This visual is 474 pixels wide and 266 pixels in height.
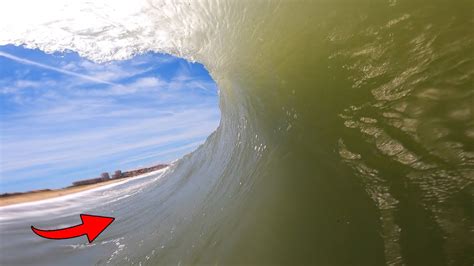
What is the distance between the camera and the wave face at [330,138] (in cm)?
228

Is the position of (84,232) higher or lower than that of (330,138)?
lower

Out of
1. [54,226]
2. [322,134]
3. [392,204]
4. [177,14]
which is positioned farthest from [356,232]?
[54,226]

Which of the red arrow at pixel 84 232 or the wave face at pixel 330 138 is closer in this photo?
the wave face at pixel 330 138

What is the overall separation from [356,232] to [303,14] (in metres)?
1.71

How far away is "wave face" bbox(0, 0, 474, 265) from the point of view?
228 centimetres

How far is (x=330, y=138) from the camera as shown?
2879 mm

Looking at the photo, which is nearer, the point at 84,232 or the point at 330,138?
the point at 330,138

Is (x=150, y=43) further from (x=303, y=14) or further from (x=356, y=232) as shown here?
(x=356, y=232)

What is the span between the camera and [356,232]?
265cm

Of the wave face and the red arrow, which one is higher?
the wave face

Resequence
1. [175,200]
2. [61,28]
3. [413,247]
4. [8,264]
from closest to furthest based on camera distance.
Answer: [413,247]
[8,264]
[61,28]
[175,200]

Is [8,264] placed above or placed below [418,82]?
below

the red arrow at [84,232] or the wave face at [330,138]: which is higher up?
the wave face at [330,138]

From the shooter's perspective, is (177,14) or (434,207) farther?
(177,14)
